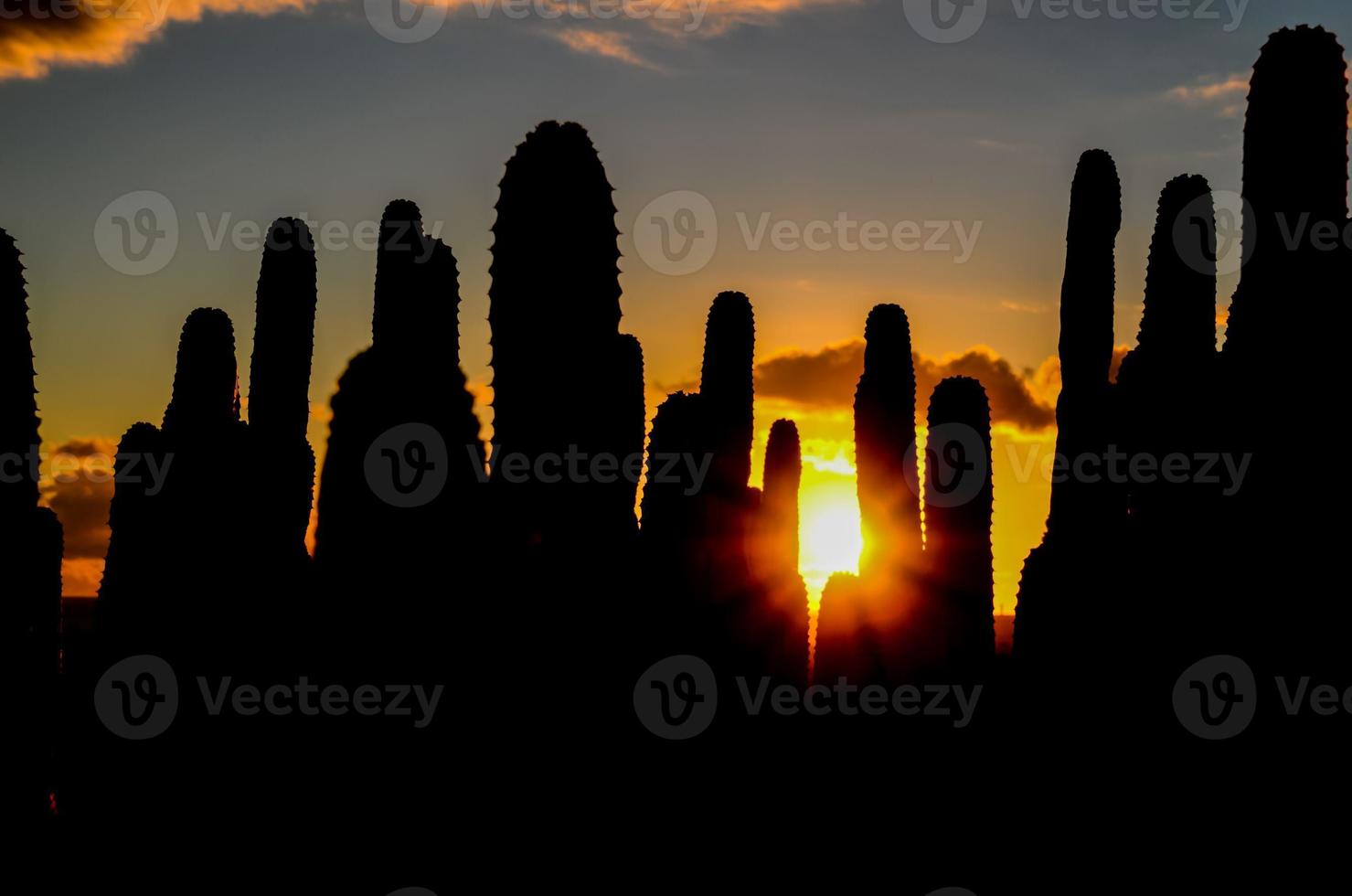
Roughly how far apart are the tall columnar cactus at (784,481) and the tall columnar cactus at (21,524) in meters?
12.1

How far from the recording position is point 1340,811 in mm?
10023

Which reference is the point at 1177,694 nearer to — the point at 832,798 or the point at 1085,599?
the point at 1085,599

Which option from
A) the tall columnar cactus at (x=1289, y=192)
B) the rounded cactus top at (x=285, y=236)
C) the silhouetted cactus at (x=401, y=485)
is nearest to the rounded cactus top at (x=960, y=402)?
the tall columnar cactus at (x=1289, y=192)

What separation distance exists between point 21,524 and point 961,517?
39.1 ft

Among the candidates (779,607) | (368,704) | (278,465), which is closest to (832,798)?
(779,607)

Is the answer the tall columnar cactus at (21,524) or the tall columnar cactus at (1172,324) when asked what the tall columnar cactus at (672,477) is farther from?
the tall columnar cactus at (21,524)

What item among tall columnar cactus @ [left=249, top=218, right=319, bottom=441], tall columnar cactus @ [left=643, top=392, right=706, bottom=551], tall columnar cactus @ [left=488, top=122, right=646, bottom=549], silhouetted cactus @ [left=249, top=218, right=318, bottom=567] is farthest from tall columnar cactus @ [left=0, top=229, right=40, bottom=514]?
tall columnar cactus @ [left=488, top=122, right=646, bottom=549]

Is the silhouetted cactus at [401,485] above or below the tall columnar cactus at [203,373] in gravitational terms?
below

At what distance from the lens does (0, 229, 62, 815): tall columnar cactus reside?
1184 centimetres

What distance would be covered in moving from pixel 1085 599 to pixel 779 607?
13.3ft

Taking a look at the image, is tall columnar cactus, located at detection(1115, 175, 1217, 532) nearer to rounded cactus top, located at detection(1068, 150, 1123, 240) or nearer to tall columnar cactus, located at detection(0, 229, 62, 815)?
rounded cactus top, located at detection(1068, 150, 1123, 240)

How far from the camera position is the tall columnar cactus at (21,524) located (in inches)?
466

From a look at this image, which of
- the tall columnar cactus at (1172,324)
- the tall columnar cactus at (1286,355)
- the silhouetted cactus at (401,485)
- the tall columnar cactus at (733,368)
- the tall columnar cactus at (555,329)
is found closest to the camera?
the silhouetted cactus at (401,485)

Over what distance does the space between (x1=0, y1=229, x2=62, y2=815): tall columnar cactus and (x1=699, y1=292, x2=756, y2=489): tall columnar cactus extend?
9766 millimetres
